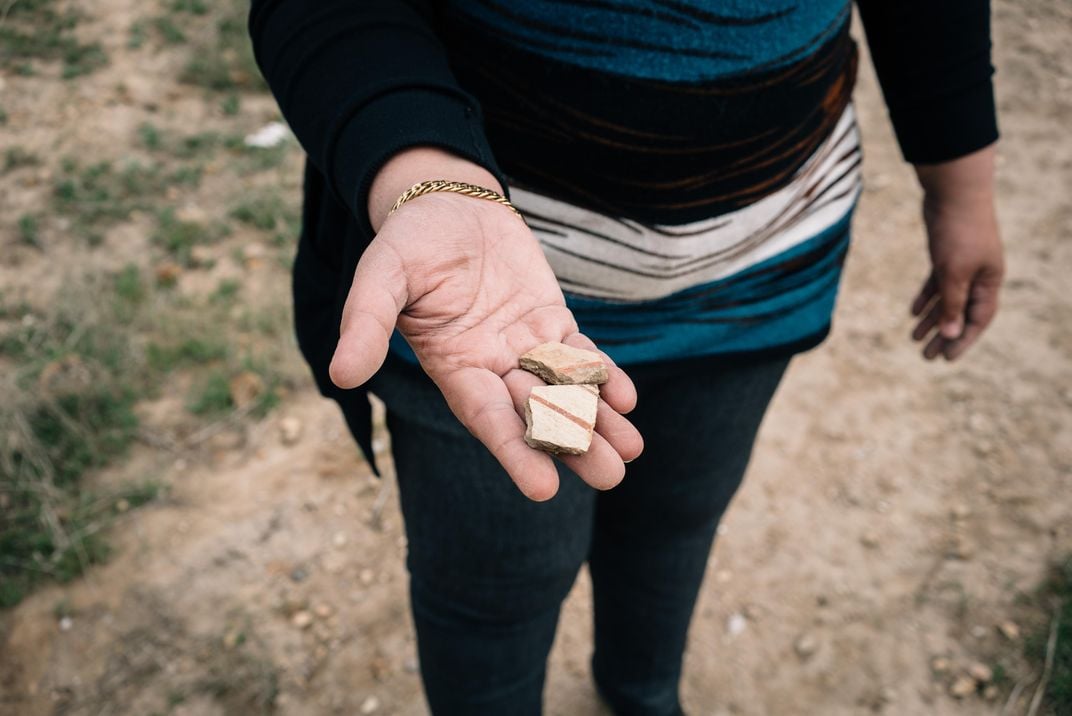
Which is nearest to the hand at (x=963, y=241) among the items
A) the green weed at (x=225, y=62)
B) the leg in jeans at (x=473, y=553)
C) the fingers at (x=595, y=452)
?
the leg in jeans at (x=473, y=553)

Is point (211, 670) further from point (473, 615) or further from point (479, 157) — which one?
point (479, 157)

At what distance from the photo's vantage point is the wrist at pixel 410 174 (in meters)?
0.97

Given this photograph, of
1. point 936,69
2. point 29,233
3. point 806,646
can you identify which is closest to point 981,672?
point 806,646

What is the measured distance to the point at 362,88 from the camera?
989mm

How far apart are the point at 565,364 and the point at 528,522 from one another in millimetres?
436

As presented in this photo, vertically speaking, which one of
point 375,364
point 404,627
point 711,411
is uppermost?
point 375,364

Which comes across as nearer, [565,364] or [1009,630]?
[565,364]

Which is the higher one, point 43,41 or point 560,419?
point 560,419

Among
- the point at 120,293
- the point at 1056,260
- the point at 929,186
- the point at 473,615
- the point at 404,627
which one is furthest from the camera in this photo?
the point at 1056,260

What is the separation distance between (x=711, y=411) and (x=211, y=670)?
1586mm

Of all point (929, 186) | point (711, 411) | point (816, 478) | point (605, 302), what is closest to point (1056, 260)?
point (816, 478)

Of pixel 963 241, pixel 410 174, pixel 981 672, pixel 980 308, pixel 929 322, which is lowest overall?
pixel 981 672

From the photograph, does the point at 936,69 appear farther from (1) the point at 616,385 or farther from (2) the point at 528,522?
(2) the point at 528,522

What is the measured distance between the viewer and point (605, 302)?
125 cm
